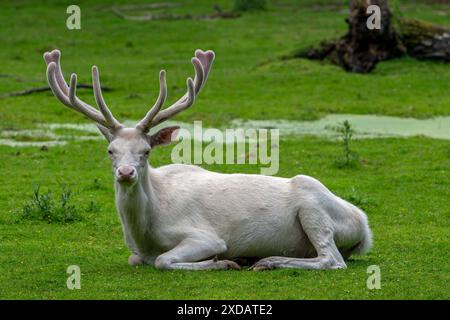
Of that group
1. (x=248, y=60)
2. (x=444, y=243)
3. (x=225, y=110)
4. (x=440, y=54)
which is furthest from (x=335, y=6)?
(x=444, y=243)

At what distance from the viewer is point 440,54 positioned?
28.3 meters

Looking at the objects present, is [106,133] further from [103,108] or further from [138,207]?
[138,207]

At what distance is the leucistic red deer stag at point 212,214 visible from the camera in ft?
34.5

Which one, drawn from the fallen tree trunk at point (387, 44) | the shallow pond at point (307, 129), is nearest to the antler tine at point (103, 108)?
the shallow pond at point (307, 129)

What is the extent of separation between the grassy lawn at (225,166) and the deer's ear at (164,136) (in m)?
1.24

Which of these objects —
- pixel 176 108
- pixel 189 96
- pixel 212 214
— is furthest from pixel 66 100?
pixel 212 214

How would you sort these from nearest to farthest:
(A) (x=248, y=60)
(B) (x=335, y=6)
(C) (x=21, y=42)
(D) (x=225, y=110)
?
1. (D) (x=225, y=110)
2. (A) (x=248, y=60)
3. (C) (x=21, y=42)
4. (B) (x=335, y=6)

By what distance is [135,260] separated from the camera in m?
10.8

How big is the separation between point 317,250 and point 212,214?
3.70 feet

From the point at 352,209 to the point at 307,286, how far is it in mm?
1849

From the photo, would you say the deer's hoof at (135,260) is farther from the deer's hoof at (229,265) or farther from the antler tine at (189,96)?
the antler tine at (189,96)

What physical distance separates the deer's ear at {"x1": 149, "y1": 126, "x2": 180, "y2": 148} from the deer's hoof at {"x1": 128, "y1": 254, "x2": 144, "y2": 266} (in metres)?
1.15

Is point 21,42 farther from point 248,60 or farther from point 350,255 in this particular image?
point 350,255

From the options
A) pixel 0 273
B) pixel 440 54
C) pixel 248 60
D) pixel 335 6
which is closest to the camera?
pixel 0 273
